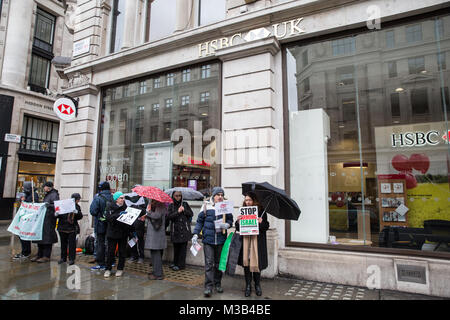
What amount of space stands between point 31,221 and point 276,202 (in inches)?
274

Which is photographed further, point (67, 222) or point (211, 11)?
point (211, 11)

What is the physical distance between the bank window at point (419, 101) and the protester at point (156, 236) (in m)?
6.65

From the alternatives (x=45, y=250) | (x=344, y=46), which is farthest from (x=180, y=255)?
(x=344, y=46)

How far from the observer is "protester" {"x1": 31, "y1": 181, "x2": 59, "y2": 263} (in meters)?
7.89

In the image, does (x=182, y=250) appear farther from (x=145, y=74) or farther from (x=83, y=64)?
(x=83, y=64)

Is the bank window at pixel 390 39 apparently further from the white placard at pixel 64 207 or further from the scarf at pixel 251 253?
the white placard at pixel 64 207

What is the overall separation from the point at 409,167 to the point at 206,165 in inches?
211

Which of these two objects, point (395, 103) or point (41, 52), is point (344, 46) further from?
point (41, 52)

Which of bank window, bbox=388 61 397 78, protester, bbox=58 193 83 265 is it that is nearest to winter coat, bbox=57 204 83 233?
protester, bbox=58 193 83 265

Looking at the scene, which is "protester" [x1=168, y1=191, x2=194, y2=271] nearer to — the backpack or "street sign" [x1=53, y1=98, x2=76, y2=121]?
the backpack

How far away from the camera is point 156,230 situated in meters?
6.44

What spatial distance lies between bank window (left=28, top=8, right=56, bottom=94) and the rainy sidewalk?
20502 mm

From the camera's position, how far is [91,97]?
11.0 meters

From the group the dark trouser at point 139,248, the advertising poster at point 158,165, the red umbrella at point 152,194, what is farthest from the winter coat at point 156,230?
the advertising poster at point 158,165
